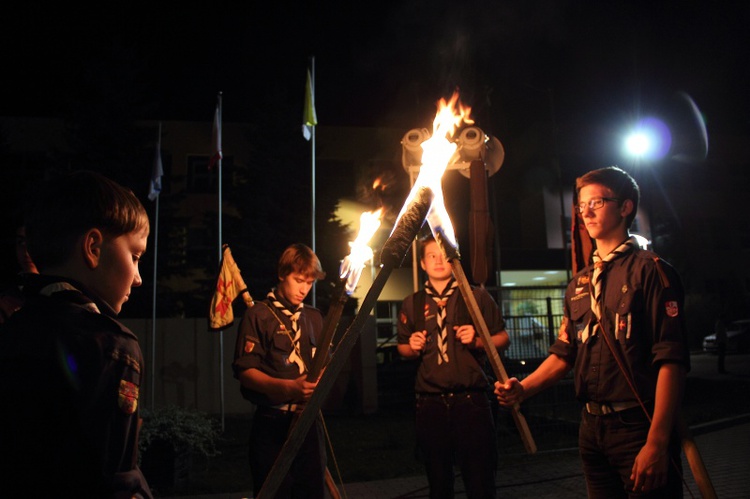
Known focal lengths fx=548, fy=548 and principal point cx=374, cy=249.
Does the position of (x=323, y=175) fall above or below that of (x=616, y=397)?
above

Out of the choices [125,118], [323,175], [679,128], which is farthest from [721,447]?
[125,118]

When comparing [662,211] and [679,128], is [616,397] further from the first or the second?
[662,211]

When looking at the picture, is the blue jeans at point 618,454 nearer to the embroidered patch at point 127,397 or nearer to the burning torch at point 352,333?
the burning torch at point 352,333

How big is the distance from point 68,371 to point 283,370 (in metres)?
3.00

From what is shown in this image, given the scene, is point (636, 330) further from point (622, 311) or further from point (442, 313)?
point (442, 313)

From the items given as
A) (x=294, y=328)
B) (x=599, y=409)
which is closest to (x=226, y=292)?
(x=294, y=328)

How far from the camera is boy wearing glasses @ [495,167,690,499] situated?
107 inches

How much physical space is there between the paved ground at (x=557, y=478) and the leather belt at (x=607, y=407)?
298cm

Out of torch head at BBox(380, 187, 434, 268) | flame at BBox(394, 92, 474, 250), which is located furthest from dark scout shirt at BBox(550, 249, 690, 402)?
torch head at BBox(380, 187, 434, 268)

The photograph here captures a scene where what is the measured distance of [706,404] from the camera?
509 inches

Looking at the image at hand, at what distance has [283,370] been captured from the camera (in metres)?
4.33

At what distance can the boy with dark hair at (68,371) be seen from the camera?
4.45 ft

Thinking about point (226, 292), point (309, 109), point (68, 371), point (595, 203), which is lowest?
point (68, 371)

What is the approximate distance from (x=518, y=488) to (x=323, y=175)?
77.6 feet
